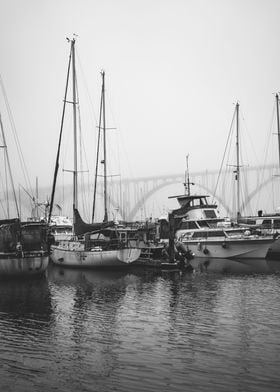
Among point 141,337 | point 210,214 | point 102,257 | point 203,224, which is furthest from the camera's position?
point 210,214

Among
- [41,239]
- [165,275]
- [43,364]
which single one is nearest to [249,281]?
[165,275]

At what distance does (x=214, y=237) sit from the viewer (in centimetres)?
4181

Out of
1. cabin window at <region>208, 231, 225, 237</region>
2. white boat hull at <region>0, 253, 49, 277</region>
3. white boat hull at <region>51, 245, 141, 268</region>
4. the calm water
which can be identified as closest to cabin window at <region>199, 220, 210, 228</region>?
cabin window at <region>208, 231, 225, 237</region>

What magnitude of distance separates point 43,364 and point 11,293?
13098mm

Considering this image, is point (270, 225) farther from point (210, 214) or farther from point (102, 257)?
point (102, 257)

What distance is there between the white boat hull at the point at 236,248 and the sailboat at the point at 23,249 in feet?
58.2

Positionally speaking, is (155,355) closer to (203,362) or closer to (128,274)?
(203,362)

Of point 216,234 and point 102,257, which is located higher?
point 216,234

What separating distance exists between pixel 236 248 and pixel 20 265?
21383 millimetres

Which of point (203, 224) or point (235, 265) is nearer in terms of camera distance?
point (235, 265)

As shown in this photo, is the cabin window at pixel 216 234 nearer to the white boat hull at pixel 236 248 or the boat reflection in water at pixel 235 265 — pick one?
the white boat hull at pixel 236 248

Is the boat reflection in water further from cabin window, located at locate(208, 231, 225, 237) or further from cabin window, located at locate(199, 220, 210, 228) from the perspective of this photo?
cabin window, located at locate(199, 220, 210, 228)

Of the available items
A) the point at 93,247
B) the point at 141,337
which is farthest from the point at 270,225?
the point at 141,337

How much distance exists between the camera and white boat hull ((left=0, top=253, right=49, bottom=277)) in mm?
29359
